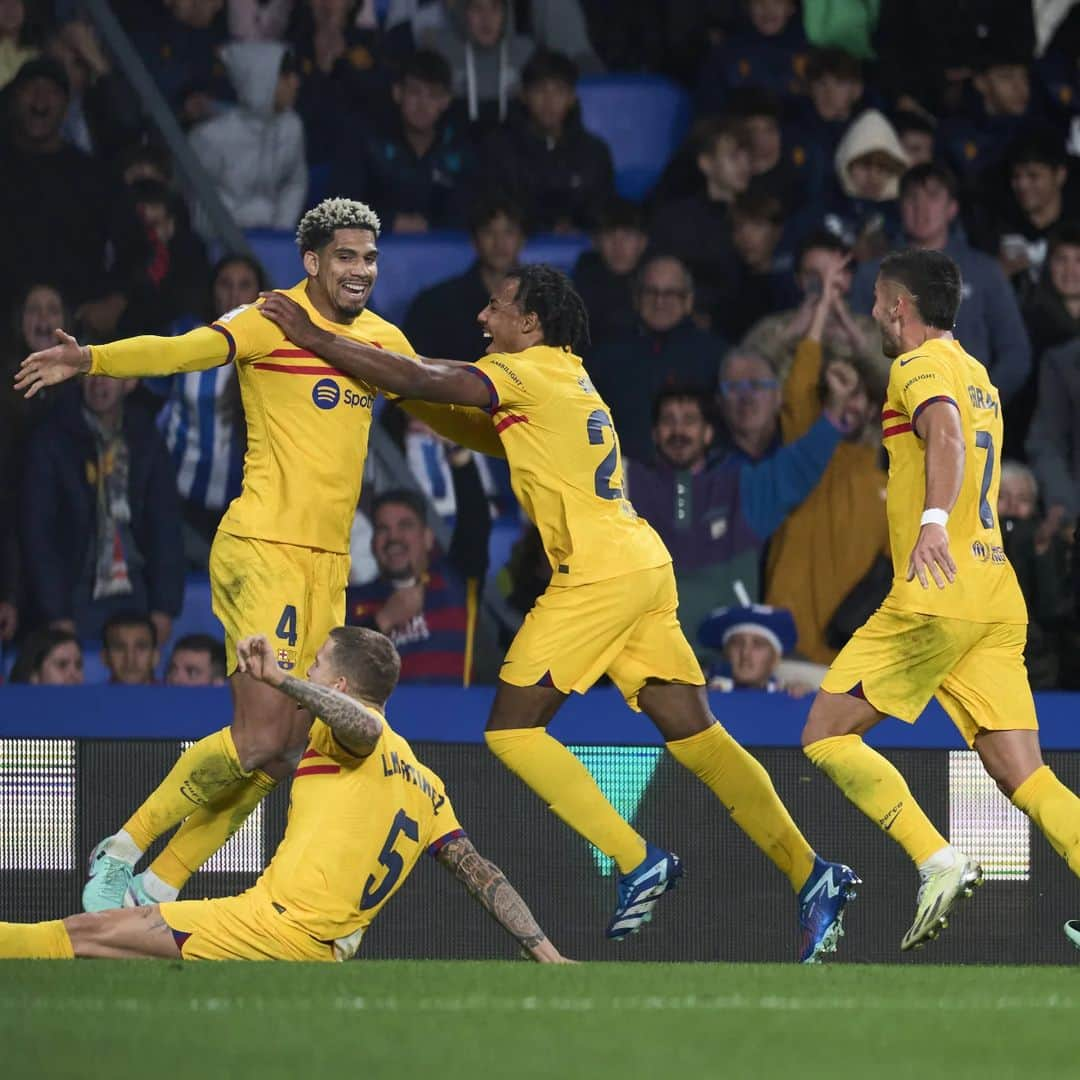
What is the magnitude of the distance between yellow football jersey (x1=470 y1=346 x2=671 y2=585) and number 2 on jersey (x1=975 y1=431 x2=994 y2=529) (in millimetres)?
869

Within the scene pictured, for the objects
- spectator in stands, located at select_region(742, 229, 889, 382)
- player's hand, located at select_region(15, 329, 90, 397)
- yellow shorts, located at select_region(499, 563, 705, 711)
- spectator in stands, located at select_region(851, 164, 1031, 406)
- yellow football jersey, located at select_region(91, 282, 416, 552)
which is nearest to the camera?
player's hand, located at select_region(15, 329, 90, 397)

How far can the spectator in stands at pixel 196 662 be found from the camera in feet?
28.3

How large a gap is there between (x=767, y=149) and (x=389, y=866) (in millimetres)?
5356

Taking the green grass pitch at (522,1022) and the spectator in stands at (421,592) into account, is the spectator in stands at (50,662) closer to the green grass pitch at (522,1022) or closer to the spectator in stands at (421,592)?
the spectator in stands at (421,592)

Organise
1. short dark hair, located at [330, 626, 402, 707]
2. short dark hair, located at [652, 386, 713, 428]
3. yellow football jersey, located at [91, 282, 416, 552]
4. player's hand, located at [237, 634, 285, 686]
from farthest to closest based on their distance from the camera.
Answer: short dark hair, located at [652, 386, 713, 428] → yellow football jersey, located at [91, 282, 416, 552] → short dark hair, located at [330, 626, 402, 707] → player's hand, located at [237, 634, 285, 686]

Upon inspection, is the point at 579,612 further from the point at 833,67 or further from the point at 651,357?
the point at 833,67

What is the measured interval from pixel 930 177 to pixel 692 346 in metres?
1.27

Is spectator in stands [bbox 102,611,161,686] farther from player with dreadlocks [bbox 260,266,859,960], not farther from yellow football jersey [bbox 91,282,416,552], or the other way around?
player with dreadlocks [bbox 260,266,859,960]

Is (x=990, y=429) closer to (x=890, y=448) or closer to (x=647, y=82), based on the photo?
(x=890, y=448)

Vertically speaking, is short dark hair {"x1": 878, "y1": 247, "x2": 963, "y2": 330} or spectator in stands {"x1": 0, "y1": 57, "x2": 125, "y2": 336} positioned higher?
short dark hair {"x1": 878, "y1": 247, "x2": 963, "y2": 330}

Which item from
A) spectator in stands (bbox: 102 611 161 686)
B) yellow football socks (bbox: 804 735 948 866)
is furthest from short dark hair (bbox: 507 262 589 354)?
spectator in stands (bbox: 102 611 161 686)

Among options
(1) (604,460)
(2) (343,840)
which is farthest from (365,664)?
(1) (604,460)

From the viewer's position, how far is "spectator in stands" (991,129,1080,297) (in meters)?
9.42

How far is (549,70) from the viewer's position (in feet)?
31.9
